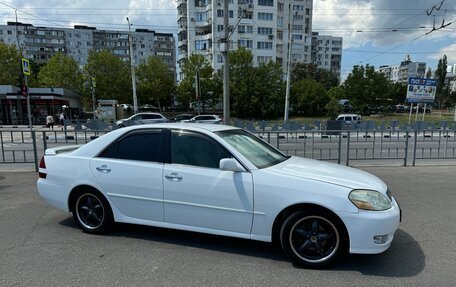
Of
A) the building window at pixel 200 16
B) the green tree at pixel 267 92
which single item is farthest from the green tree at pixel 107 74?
the green tree at pixel 267 92

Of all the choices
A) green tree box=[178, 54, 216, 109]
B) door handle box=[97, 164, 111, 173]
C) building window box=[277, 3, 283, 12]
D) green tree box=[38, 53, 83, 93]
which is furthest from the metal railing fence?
building window box=[277, 3, 283, 12]

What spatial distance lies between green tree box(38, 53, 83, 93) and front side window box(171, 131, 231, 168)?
50.3m

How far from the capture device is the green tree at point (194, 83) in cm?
4372

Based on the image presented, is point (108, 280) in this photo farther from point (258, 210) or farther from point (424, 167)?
point (424, 167)

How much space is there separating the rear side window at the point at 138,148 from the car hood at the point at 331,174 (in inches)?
56.4

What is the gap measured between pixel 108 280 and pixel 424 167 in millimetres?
8987

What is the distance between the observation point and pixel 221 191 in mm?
3242

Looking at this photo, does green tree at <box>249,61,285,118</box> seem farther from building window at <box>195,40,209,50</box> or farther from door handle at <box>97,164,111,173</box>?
door handle at <box>97,164,111,173</box>

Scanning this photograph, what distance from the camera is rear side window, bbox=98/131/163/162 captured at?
3.67 metres

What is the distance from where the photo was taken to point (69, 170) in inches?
157

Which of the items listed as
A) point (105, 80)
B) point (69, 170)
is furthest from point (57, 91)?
point (69, 170)

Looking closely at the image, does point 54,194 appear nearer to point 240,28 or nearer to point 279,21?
point 240,28

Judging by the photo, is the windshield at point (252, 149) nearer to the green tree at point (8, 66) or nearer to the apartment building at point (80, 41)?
the green tree at point (8, 66)

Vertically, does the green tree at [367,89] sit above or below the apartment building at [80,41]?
below
